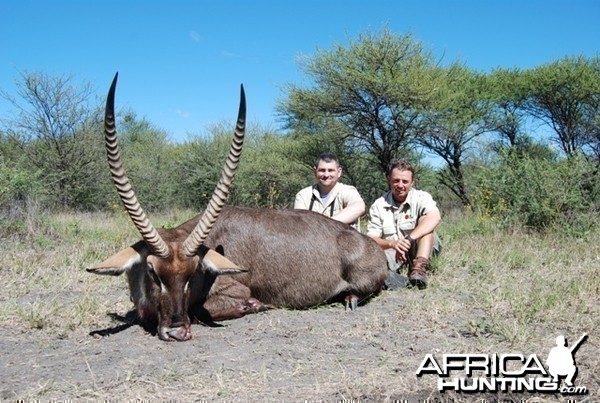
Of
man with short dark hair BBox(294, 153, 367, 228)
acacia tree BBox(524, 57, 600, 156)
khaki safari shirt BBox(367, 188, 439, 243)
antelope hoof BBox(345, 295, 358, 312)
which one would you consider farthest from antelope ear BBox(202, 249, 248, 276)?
acacia tree BBox(524, 57, 600, 156)

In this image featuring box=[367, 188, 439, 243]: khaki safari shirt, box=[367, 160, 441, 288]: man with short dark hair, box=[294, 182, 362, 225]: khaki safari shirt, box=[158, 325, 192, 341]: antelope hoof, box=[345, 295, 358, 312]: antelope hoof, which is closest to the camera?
box=[158, 325, 192, 341]: antelope hoof

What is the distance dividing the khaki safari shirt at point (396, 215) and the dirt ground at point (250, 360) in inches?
78.4

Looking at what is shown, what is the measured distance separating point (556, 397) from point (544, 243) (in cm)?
595

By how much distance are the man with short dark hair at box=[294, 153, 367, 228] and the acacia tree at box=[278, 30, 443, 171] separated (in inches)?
489

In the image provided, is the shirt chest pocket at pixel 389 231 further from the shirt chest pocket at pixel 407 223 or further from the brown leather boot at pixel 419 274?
the brown leather boot at pixel 419 274

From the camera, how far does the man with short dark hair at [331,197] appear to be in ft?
22.6

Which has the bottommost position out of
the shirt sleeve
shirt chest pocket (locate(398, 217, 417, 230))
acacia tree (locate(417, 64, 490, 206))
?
shirt chest pocket (locate(398, 217, 417, 230))

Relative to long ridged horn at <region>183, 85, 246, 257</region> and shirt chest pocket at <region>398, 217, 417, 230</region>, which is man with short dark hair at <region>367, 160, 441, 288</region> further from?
long ridged horn at <region>183, 85, 246, 257</region>

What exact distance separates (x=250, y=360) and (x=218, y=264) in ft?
3.35

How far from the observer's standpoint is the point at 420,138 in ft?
70.0

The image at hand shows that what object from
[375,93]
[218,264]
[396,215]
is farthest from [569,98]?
[218,264]

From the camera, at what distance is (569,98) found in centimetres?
2205

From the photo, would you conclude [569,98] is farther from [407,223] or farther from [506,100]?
[407,223]

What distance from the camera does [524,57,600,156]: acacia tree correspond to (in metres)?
21.3
